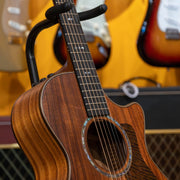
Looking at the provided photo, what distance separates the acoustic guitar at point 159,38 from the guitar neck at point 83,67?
84cm

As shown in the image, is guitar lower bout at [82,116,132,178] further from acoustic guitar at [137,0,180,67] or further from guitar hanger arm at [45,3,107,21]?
acoustic guitar at [137,0,180,67]

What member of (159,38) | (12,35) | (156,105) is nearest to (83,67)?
(156,105)

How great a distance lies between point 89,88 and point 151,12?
0.98 meters

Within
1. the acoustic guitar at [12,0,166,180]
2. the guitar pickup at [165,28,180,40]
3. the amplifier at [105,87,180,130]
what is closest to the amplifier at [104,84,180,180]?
the amplifier at [105,87,180,130]

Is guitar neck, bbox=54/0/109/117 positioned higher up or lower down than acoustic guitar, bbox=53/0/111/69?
higher up

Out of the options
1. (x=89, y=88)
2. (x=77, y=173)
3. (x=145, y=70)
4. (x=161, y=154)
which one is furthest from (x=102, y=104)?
(x=145, y=70)

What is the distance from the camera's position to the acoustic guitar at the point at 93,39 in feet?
4.86

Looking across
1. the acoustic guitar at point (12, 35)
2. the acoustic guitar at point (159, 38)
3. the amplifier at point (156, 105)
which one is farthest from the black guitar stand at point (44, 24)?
the acoustic guitar at point (159, 38)

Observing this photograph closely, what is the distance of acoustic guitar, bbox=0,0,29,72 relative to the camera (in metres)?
1.37

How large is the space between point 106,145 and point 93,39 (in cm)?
85

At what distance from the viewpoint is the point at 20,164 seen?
108 centimetres

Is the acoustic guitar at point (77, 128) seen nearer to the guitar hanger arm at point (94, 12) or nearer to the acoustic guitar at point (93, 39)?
the guitar hanger arm at point (94, 12)

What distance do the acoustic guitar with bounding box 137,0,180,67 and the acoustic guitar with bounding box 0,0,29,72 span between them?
23.5 inches

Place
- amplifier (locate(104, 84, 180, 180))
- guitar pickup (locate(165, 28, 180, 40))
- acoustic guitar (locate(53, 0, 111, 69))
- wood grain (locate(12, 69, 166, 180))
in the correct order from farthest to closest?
guitar pickup (locate(165, 28, 180, 40)) < acoustic guitar (locate(53, 0, 111, 69)) < amplifier (locate(104, 84, 180, 180)) < wood grain (locate(12, 69, 166, 180))
